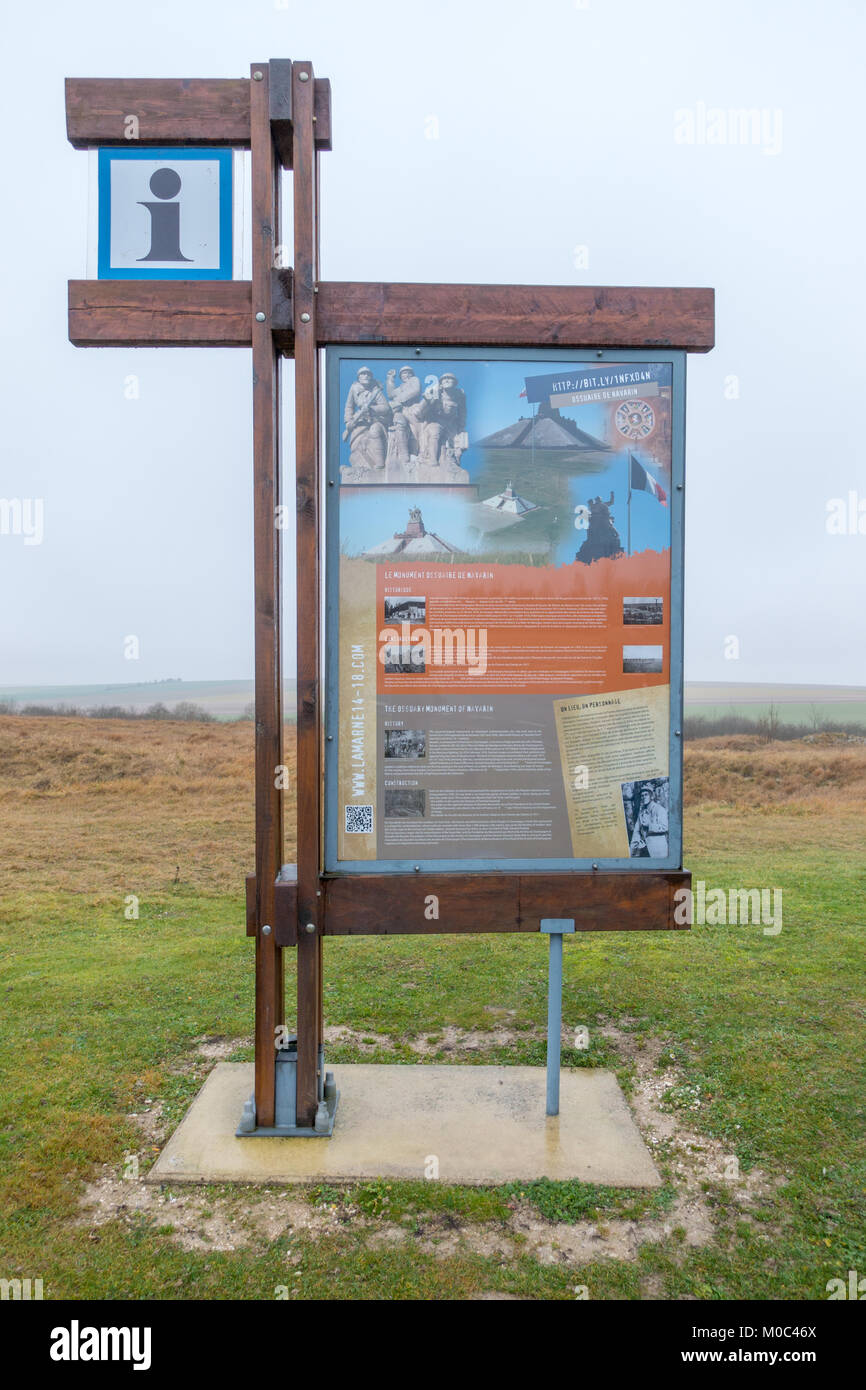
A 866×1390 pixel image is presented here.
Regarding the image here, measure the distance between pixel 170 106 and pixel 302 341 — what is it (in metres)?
1.32

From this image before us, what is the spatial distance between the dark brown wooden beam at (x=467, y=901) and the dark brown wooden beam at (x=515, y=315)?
2.73 m

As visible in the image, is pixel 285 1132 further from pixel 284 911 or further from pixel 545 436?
pixel 545 436

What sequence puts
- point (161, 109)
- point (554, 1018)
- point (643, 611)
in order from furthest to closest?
1. point (554, 1018)
2. point (643, 611)
3. point (161, 109)

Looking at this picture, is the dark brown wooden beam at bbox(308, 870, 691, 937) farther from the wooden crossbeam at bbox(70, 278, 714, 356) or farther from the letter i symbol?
the letter i symbol

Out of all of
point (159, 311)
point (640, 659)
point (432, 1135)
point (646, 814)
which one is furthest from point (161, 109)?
point (432, 1135)

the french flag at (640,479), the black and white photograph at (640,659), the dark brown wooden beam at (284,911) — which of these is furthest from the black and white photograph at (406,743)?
the french flag at (640,479)

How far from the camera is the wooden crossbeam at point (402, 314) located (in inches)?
167

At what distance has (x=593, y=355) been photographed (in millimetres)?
4406

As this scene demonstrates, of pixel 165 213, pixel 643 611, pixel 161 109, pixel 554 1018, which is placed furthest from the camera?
pixel 554 1018

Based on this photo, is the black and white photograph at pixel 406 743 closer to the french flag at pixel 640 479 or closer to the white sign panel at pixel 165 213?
the french flag at pixel 640 479

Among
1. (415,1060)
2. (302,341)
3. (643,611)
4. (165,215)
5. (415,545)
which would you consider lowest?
(415,1060)

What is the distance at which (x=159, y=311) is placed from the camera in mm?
4242

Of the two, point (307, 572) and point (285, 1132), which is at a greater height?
point (307, 572)

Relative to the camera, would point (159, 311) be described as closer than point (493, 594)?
Yes
